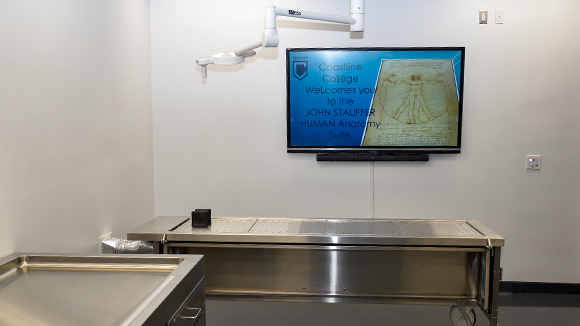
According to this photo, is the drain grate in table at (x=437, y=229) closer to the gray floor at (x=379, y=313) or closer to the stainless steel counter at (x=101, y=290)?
the gray floor at (x=379, y=313)

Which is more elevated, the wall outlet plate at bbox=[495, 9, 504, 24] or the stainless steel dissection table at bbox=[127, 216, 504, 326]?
the wall outlet plate at bbox=[495, 9, 504, 24]

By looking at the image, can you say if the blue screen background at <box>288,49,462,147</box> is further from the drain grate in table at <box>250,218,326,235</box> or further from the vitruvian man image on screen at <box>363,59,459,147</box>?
the drain grate in table at <box>250,218,326,235</box>

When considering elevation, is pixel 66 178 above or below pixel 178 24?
below

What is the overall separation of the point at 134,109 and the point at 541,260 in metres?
3.24

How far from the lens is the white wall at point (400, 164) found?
318 centimetres

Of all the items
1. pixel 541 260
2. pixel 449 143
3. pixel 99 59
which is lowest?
pixel 541 260

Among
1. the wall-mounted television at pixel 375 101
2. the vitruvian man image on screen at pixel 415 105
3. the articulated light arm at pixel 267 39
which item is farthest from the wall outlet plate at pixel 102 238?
the vitruvian man image on screen at pixel 415 105

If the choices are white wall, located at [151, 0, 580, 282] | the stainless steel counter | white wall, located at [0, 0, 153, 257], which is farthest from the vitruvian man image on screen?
the stainless steel counter

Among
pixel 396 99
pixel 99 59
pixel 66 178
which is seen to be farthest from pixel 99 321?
pixel 396 99

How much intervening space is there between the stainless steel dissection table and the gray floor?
0.66 metres

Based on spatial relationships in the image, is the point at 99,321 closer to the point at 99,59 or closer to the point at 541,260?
the point at 99,59

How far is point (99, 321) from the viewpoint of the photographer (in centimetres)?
117

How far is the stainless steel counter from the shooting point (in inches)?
47.2

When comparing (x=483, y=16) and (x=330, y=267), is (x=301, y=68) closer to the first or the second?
(x=483, y=16)
